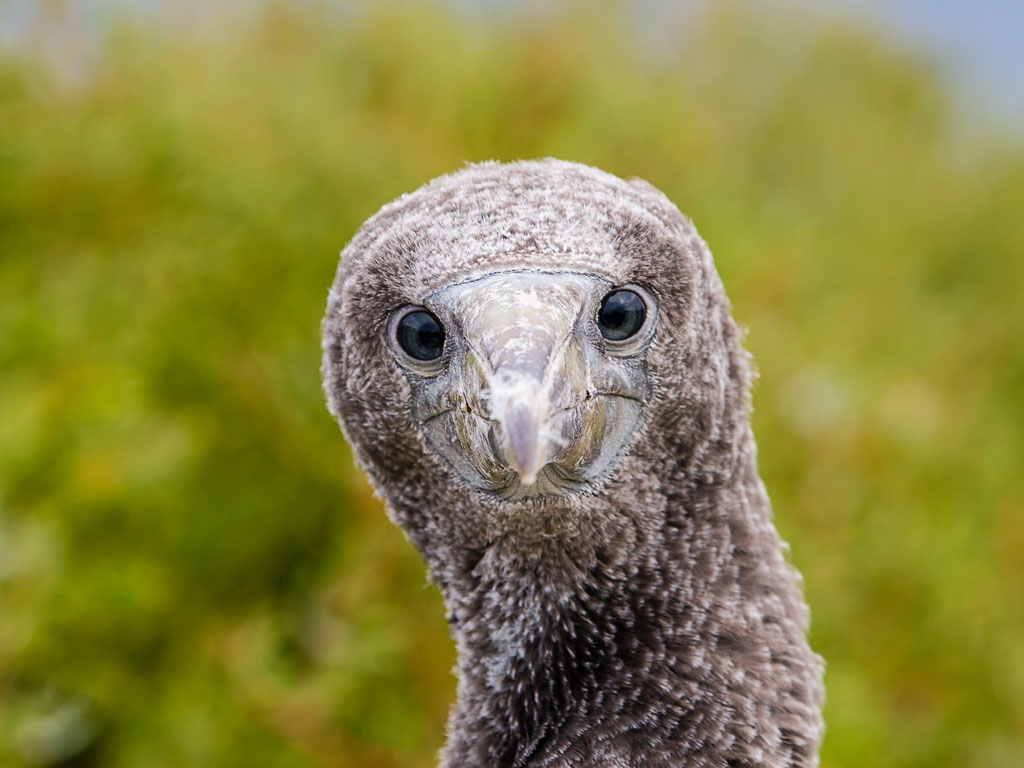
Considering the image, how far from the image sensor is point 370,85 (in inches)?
291

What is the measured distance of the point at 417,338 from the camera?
6.28ft

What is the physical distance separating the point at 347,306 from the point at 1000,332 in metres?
8.06

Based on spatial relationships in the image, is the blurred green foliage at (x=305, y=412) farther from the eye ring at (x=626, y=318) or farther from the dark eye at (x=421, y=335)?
Answer: the eye ring at (x=626, y=318)

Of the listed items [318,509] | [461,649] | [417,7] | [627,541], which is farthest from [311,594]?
[417,7]

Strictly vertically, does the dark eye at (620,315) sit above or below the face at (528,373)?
above

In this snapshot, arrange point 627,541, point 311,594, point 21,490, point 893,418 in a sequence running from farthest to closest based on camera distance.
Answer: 1. point 893,418
2. point 311,594
3. point 21,490
4. point 627,541

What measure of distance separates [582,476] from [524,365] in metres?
0.29

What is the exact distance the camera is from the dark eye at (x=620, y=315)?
6.07 feet

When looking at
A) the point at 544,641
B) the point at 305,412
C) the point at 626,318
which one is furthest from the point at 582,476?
the point at 305,412

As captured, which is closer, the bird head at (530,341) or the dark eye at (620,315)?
the bird head at (530,341)

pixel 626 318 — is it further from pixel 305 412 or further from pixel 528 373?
pixel 305 412

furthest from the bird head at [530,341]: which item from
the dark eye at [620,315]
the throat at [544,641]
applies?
the throat at [544,641]

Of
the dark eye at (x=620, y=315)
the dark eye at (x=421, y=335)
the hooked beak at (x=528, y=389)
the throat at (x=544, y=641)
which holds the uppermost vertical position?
the dark eye at (x=620, y=315)

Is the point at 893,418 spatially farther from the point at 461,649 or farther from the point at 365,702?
the point at 461,649
